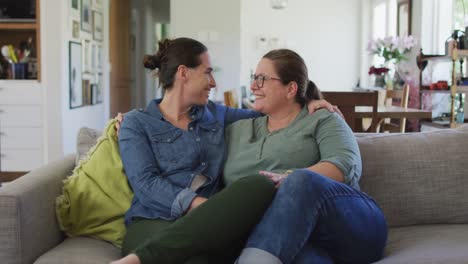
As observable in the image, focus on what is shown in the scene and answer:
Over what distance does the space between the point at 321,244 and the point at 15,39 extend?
190 inches

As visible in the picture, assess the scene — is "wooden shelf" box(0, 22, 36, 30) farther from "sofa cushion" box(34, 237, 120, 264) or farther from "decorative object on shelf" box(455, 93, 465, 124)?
"sofa cushion" box(34, 237, 120, 264)

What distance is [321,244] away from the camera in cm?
183

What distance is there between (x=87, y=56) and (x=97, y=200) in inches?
172

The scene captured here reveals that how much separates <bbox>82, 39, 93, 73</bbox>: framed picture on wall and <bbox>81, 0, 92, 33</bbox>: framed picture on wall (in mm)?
128

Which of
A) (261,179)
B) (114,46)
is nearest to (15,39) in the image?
(114,46)

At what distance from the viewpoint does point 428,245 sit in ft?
6.58

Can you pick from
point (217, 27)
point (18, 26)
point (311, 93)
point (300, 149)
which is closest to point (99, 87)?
point (18, 26)

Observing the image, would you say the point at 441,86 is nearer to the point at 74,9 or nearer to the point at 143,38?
the point at 74,9

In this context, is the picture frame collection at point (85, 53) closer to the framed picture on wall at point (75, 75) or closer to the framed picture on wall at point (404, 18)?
the framed picture on wall at point (75, 75)

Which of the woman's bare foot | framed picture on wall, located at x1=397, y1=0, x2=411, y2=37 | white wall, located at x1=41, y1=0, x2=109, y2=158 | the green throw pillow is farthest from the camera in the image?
framed picture on wall, located at x1=397, y1=0, x2=411, y2=37

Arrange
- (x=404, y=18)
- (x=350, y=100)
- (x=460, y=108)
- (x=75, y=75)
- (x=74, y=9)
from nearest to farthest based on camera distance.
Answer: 1. (x=350, y=100)
2. (x=460, y=108)
3. (x=74, y=9)
4. (x=75, y=75)
5. (x=404, y=18)

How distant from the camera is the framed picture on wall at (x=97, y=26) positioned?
6428 millimetres

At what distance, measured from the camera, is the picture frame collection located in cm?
571

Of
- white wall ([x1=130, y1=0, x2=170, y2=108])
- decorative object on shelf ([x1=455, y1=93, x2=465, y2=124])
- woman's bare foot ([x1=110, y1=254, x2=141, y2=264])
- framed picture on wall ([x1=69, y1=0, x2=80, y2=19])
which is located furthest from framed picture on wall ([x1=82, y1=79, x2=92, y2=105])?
woman's bare foot ([x1=110, y1=254, x2=141, y2=264])
